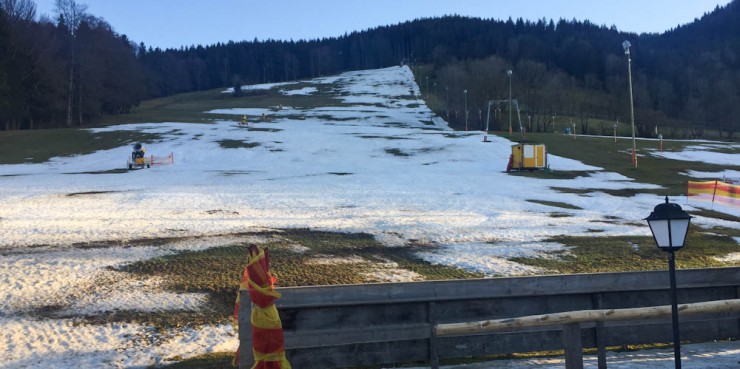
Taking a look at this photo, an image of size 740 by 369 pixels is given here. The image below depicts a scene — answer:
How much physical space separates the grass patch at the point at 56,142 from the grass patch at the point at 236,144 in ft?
25.7

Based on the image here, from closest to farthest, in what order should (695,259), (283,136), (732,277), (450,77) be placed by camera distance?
1. (732,277)
2. (695,259)
3. (283,136)
4. (450,77)

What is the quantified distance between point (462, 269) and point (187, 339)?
624cm

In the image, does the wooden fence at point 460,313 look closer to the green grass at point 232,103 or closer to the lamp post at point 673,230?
the lamp post at point 673,230

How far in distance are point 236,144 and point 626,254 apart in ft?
123

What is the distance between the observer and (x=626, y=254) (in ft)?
43.9

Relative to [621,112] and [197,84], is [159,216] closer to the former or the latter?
[621,112]

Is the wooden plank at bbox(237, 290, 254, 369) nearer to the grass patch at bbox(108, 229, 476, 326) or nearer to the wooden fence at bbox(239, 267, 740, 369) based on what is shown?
the wooden fence at bbox(239, 267, 740, 369)

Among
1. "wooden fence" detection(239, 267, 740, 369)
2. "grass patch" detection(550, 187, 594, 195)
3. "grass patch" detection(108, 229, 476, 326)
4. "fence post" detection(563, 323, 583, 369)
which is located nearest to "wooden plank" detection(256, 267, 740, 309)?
"wooden fence" detection(239, 267, 740, 369)

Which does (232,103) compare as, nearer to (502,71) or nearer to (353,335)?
(502,71)

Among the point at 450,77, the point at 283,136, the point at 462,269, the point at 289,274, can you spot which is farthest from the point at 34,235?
the point at 450,77

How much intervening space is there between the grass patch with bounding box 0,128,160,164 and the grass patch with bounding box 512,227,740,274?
36.8 m

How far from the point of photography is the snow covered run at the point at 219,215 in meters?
8.30

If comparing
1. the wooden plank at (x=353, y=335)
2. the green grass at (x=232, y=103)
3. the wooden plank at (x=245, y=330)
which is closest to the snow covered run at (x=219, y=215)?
the wooden plank at (x=245, y=330)

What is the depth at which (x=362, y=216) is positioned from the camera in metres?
18.5
